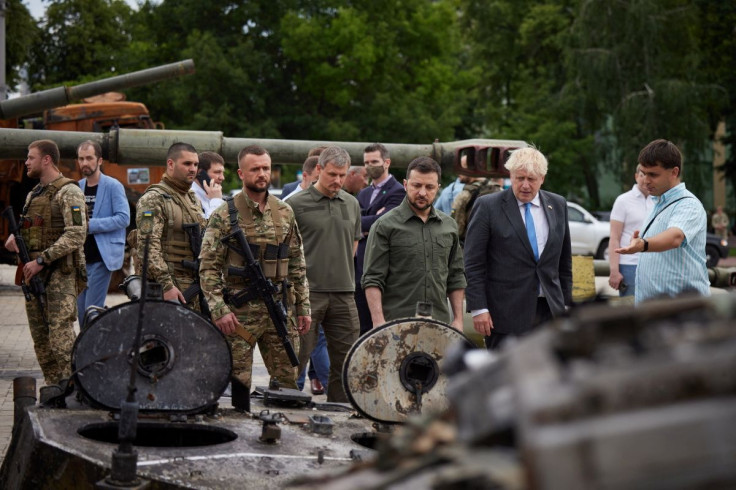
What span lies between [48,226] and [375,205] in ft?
9.00

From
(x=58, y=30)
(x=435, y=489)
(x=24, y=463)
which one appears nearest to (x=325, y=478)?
(x=435, y=489)

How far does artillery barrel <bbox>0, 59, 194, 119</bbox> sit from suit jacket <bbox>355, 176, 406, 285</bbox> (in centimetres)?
614

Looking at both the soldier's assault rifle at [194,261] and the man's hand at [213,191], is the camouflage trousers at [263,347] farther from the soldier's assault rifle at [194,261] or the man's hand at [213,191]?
the man's hand at [213,191]

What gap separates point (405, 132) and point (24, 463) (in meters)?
31.3

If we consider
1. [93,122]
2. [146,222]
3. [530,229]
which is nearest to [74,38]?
[93,122]

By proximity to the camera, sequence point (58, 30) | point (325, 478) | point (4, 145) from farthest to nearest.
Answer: point (58, 30), point (4, 145), point (325, 478)

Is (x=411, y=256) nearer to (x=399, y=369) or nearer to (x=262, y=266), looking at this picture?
(x=262, y=266)

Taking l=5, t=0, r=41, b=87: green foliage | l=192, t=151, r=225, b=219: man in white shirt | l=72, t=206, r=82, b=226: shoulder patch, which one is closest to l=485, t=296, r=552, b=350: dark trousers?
l=192, t=151, r=225, b=219: man in white shirt

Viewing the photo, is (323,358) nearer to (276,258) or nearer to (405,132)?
(276,258)

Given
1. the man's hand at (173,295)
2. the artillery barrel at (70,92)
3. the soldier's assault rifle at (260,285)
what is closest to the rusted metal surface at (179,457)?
the soldier's assault rifle at (260,285)

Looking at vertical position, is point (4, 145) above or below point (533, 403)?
above

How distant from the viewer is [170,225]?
803 centimetres

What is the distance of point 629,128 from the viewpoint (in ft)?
113

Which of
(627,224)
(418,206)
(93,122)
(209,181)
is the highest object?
(93,122)
